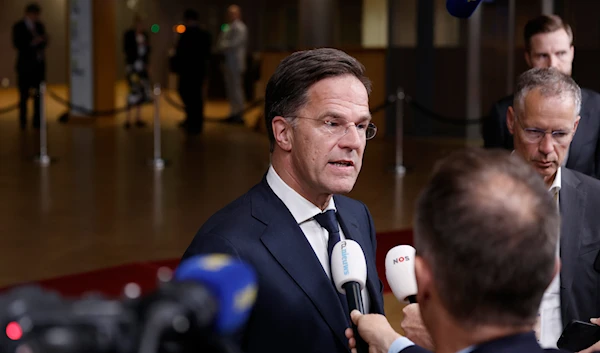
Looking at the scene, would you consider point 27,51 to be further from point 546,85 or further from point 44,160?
point 546,85

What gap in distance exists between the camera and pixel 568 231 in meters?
2.91

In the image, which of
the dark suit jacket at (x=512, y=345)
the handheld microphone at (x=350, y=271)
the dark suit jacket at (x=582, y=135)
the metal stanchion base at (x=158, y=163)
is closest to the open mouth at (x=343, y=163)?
the handheld microphone at (x=350, y=271)

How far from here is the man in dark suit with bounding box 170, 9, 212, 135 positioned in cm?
1402

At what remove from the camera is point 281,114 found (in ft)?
8.68

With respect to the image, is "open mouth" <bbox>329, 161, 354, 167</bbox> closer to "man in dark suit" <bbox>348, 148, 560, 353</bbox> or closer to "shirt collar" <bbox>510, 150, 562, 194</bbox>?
"shirt collar" <bbox>510, 150, 562, 194</bbox>

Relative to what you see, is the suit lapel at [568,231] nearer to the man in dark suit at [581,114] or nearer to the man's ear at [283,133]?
the man's ear at [283,133]

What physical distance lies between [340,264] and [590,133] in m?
2.33

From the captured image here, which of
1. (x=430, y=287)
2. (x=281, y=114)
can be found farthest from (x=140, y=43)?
(x=430, y=287)

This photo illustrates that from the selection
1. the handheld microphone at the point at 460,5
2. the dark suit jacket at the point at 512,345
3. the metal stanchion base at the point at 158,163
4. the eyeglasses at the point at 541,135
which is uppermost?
the handheld microphone at the point at 460,5

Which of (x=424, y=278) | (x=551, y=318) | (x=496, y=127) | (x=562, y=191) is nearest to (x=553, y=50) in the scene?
(x=496, y=127)

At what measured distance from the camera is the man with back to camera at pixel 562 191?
286cm

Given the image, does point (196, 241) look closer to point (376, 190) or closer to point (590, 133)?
point (590, 133)

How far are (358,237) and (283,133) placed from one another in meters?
0.37

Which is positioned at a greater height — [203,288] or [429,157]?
[203,288]
